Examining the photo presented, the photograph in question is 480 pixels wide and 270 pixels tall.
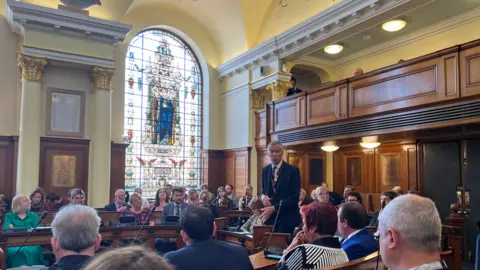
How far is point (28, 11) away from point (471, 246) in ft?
33.7

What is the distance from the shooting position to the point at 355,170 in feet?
36.6

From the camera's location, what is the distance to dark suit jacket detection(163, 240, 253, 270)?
2328 mm

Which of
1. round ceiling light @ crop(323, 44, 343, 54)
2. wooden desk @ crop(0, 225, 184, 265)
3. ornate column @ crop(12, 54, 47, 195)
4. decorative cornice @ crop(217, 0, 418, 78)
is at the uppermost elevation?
decorative cornice @ crop(217, 0, 418, 78)

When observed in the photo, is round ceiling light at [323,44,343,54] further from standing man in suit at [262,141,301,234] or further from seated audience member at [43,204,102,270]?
seated audience member at [43,204,102,270]

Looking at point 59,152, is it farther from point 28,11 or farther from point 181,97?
point 181,97

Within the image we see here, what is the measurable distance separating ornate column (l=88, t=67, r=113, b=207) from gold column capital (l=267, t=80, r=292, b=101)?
423cm

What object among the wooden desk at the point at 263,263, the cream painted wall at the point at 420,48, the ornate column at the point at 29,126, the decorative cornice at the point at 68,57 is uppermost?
the cream painted wall at the point at 420,48

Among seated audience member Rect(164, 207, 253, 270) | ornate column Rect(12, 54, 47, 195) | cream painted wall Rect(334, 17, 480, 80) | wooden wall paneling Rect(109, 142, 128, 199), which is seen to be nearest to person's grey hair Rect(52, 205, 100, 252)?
seated audience member Rect(164, 207, 253, 270)

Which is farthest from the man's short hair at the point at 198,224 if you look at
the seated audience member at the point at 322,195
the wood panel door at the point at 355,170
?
the wood panel door at the point at 355,170

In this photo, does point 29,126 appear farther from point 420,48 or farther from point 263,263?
point 420,48

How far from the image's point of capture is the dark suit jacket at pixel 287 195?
406cm

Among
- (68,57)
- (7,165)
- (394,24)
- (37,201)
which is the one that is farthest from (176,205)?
(394,24)

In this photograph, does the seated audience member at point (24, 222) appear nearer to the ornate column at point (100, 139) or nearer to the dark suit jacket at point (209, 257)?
the dark suit jacket at point (209, 257)

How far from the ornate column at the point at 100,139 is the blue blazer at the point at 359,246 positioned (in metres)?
7.95
